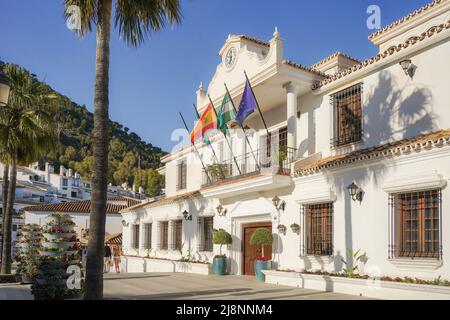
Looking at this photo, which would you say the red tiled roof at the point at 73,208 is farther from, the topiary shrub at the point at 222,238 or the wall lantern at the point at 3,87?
the wall lantern at the point at 3,87

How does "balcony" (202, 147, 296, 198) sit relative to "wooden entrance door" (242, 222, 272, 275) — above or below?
above

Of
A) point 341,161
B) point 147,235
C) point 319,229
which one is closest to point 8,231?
point 147,235

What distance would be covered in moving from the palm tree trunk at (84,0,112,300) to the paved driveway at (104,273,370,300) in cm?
246

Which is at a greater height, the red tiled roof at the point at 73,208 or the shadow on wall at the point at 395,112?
the shadow on wall at the point at 395,112

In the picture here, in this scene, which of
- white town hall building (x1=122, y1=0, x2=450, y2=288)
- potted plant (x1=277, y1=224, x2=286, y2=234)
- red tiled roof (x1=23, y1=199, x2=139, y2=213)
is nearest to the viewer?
white town hall building (x1=122, y1=0, x2=450, y2=288)

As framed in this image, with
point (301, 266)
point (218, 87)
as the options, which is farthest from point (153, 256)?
point (301, 266)

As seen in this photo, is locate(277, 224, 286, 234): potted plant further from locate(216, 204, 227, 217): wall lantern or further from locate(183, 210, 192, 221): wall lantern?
locate(183, 210, 192, 221): wall lantern

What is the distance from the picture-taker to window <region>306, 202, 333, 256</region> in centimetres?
1481

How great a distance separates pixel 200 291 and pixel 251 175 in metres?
5.20

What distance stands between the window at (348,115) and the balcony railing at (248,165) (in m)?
1.81

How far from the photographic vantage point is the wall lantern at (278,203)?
16.9 m

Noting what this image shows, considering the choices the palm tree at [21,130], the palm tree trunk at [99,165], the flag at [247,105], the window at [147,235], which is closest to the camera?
the palm tree trunk at [99,165]

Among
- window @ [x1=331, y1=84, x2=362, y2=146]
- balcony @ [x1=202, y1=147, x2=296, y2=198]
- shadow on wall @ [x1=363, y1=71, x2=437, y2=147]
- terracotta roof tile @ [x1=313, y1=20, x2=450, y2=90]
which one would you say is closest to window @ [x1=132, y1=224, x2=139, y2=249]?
balcony @ [x1=202, y1=147, x2=296, y2=198]

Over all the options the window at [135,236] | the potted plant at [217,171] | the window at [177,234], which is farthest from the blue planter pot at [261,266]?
the window at [135,236]
